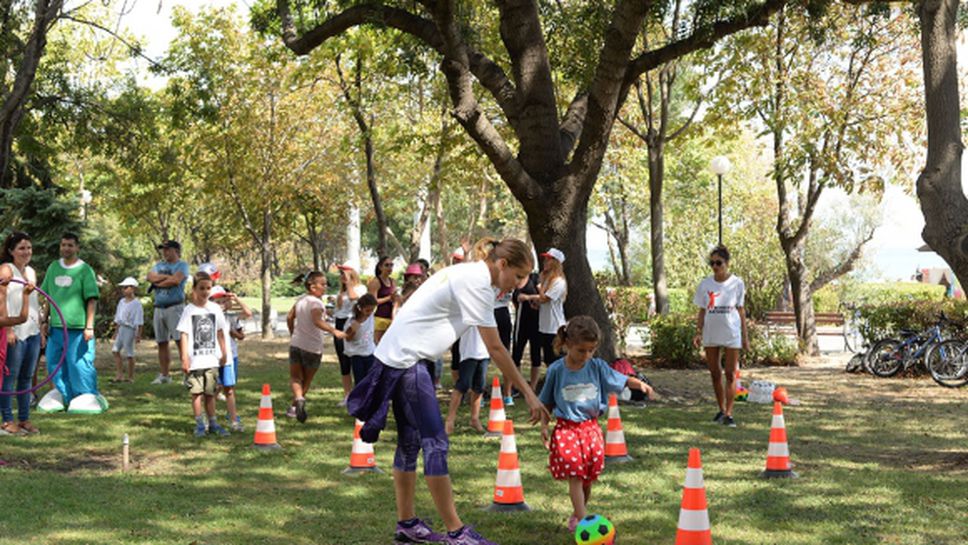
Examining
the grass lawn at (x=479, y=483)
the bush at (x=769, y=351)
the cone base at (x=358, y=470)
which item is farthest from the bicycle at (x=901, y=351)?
the cone base at (x=358, y=470)

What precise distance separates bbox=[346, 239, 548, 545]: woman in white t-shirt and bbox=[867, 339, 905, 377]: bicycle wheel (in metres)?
13.2

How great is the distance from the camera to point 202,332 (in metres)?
10.3

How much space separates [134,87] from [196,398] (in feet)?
A: 40.0

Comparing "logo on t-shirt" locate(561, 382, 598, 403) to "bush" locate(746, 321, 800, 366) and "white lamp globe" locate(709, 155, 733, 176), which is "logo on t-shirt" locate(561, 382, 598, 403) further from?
"white lamp globe" locate(709, 155, 733, 176)

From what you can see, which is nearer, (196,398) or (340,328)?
(196,398)

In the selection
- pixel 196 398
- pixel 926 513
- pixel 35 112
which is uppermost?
pixel 35 112

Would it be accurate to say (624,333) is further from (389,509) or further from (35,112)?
(389,509)

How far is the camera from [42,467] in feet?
28.7

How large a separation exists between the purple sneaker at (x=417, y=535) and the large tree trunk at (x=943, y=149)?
5.03m

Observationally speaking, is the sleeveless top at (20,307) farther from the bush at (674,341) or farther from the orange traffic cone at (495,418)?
the bush at (674,341)

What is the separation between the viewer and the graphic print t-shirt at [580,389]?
6.48m

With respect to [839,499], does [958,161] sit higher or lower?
higher

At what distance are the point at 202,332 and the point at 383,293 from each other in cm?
270

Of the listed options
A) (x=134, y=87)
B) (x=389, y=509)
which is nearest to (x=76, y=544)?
(x=389, y=509)
